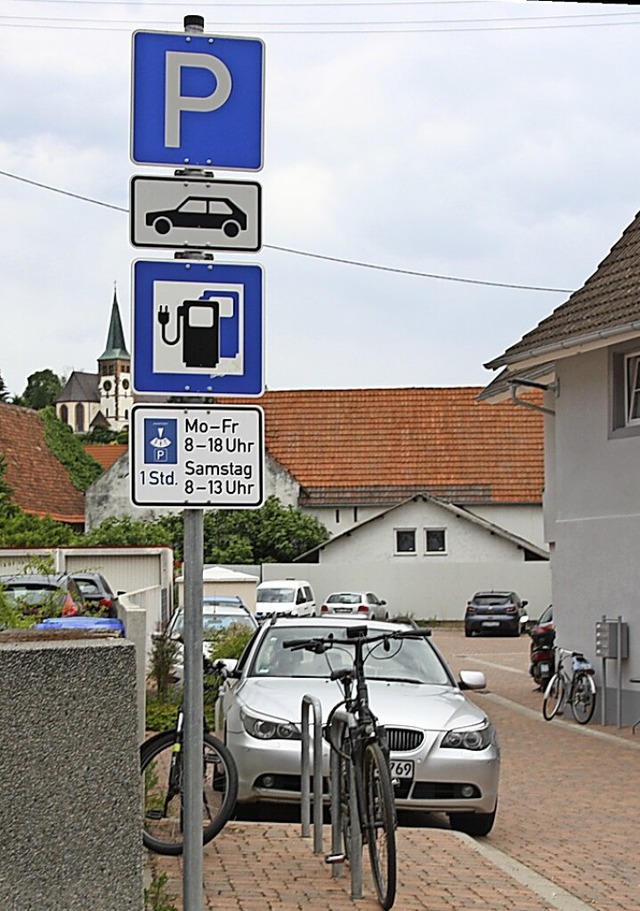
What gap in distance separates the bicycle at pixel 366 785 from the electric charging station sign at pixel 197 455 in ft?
8.88

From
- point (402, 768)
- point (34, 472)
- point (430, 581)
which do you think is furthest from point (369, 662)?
point (34, 472)

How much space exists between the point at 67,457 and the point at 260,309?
61668 mm

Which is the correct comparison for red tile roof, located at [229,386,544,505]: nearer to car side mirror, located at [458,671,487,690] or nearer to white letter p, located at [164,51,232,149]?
car side mirror, located at [458,671,487,690]

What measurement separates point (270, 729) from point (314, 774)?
1.58 m

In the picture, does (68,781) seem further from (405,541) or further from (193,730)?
(405,541)

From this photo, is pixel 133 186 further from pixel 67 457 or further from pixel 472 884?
pixel 67 457

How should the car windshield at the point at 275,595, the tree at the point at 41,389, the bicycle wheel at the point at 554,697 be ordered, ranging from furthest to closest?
the tree at the point at 41,389
the car windshield at the point at 275,595
the bicycle wheel at the point at 554,697

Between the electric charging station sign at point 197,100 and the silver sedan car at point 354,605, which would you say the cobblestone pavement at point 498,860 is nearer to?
the electric charging station sign at point 197,100

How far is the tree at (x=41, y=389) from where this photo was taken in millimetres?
163750

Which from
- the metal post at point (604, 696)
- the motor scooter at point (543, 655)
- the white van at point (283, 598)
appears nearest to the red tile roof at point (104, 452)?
the white van at point (283, 598)

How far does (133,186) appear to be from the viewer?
17.7 feet

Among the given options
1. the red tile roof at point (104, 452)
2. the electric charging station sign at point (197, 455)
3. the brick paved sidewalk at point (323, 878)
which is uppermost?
the red tile roof at point (104, 452)

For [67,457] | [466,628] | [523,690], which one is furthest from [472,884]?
[67,457]

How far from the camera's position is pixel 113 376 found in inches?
7003
